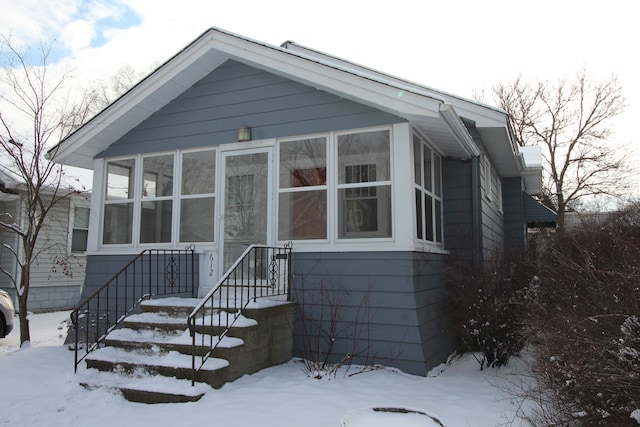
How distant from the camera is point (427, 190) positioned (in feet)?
23.1

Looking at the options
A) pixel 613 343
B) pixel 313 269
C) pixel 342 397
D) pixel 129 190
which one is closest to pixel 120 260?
pixel 129 190

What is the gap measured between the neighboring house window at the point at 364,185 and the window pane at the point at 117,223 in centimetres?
374

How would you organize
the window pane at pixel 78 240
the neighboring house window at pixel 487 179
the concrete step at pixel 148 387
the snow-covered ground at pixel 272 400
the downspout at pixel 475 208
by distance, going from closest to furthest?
the snow-covered ground at pixel 272 400, the concrete step at pixel 148 387, the downspout at pixel 475 208, the neighboring house window at pixel 487 179, the window pane at pixel 78 240

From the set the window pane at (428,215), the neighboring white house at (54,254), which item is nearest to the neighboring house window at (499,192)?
the window pane at (428,215)

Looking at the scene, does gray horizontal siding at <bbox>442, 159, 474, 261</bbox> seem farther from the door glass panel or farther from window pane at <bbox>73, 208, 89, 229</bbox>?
window pane at <bbox>73, 208, 89, 229</bbox>

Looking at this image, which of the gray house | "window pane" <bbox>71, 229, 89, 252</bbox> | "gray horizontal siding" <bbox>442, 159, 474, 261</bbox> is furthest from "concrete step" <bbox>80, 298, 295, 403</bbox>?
"window pane" <bbox>71, 229, 89, 252</bbox>

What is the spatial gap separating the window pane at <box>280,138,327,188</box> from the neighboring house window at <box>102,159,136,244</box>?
2.83 metres

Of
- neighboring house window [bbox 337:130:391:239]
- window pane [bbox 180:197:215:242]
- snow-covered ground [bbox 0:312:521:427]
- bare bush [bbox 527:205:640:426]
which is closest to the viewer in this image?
bare bush [bbox 527:205:640:426]

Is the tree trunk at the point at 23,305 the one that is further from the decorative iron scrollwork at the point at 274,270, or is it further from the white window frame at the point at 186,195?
the decorative iron scrollwork at the point at 274,270

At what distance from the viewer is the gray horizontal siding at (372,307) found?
5895 mm

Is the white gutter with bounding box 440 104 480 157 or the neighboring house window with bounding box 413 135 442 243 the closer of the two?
the white gutter with bounding box 440 104 480 157

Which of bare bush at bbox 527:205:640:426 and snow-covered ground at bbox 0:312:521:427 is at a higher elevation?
bare bush at bbox 527:205:640:426

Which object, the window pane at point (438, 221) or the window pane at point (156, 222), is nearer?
the window pane at point (438, 221)

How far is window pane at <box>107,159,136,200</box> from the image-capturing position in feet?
26.5
